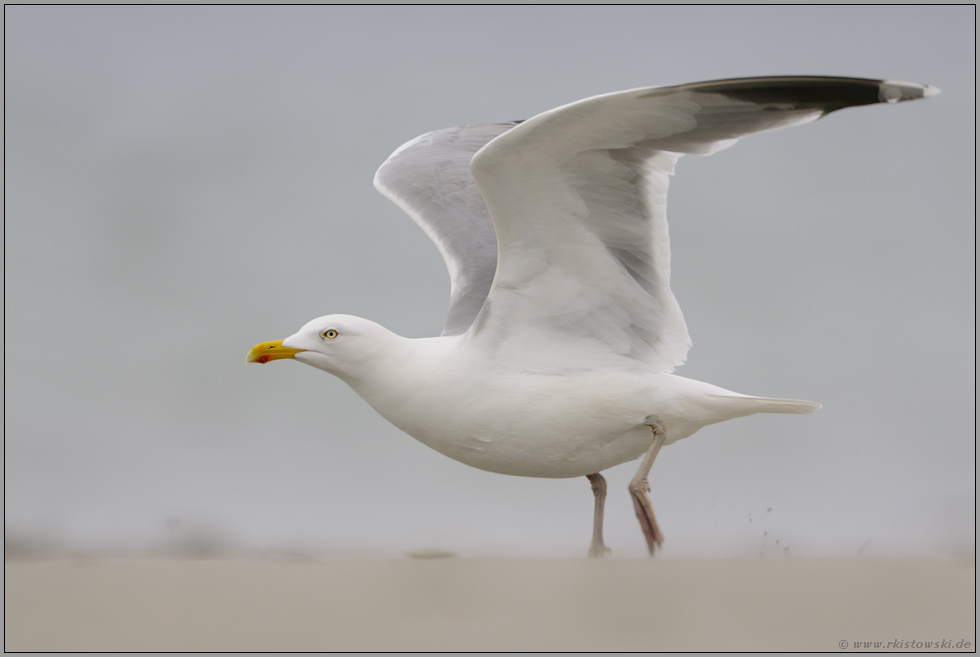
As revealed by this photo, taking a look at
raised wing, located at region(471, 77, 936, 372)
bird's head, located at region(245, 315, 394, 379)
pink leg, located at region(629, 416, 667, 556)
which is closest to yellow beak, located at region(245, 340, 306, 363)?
bird's head, located at region(245, 315, 394, 379)

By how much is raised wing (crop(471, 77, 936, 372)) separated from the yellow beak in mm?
824

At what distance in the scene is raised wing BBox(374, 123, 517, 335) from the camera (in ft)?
14.6

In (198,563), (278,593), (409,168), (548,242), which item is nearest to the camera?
(278,593)

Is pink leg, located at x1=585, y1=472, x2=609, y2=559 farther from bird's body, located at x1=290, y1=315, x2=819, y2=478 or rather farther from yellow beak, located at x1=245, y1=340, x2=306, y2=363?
yellow beak, located at x1=245, y1=340, x2=306, y2=363

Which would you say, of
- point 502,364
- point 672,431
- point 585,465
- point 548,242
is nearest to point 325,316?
point 502,364

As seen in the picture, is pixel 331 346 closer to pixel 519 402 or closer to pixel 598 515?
pixel 519 402

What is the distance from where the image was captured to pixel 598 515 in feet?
13.6

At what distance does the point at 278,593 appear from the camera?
2.69 m

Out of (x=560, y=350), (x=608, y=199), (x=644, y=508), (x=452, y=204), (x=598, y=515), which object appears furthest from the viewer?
(x=452, y=204)

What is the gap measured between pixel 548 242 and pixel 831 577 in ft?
5.20

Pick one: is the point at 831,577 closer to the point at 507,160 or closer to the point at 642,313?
the point at 642,313

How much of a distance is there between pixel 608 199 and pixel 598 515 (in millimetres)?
1593

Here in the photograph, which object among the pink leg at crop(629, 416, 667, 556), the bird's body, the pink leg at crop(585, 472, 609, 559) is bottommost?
the pink leg at crop(585, 472, 609, 559)

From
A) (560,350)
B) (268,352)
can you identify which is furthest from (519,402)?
(268,352)
